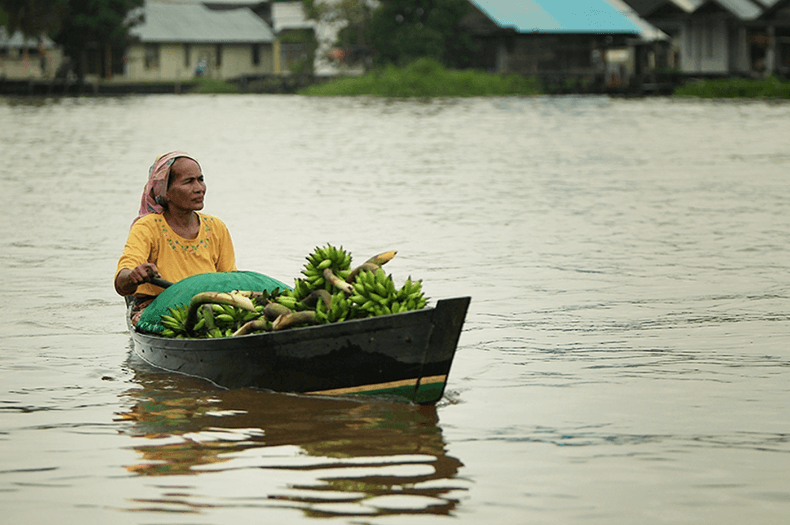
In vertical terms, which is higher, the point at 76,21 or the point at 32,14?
the point at 32,14

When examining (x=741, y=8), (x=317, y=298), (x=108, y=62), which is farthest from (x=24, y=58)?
(x=317, y=298)

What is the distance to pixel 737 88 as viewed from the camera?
57250 mm

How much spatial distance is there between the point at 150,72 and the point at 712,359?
244ft

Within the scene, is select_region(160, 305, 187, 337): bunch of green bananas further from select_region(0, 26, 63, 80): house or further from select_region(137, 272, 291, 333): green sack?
select_region(0, 26, 63, 80): house

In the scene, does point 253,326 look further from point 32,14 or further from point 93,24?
point 93,24

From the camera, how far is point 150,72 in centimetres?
8000

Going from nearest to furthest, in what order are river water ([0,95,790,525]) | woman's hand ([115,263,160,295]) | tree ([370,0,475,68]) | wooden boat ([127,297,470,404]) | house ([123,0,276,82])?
river water ([0,95,790,525])
wooden boat ([127,297,470,404])
woman's hand ([115,263,160,295])
tree ([370,0,475,68])
house ([123,0,276,82])

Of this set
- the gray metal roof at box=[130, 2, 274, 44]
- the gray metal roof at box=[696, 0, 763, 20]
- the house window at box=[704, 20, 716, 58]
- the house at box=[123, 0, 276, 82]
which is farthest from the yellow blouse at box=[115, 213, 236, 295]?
the gray metal roof at box=[130, 2, 274, 44]

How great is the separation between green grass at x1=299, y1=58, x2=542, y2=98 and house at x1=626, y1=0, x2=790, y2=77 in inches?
302

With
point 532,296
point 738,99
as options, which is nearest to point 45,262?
point 532,296

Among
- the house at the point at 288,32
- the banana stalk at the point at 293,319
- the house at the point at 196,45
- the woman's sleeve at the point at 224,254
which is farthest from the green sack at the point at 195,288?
the house at the point at 288,32

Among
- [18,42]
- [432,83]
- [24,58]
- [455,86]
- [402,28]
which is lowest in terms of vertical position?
[455,86]

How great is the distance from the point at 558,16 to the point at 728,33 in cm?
996

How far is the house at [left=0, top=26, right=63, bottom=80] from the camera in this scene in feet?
242
